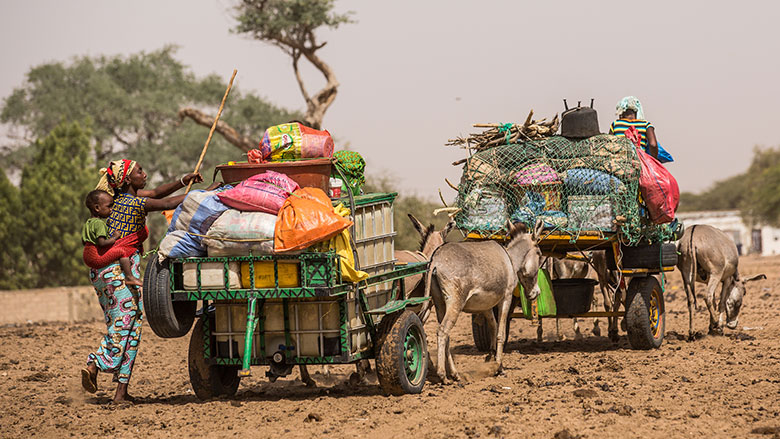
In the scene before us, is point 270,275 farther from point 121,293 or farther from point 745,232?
point 745,232

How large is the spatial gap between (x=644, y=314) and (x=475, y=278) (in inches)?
127

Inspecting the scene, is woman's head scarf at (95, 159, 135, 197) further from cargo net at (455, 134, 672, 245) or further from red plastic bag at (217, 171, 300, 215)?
cargo net at (455, 134, 672, 245)

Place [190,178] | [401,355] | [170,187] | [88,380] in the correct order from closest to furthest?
[401,355] < [88,380] < [190,178] < [170,187]

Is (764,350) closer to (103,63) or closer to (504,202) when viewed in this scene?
(504,202)

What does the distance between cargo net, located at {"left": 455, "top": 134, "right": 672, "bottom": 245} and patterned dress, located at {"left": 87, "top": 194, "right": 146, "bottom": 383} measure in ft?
15.5

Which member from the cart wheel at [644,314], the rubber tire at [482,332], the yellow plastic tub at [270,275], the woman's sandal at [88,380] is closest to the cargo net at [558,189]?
the cart wheel at [644,314]

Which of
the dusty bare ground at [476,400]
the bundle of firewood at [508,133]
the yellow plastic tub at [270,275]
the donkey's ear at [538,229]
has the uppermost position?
the bundle of firewood at [508,133]

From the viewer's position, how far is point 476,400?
29.8ft

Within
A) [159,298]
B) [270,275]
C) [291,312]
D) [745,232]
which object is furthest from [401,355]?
[745,232]

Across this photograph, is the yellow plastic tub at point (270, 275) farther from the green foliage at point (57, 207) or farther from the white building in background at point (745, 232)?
the white building in background at point (745, 232)

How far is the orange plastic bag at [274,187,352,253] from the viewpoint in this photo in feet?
26.8

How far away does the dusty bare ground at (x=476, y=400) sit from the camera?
7824 mm

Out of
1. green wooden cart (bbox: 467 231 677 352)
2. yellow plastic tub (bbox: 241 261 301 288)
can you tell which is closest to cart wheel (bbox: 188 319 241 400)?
yellow plastic tub (bbox: 241 261 301 288)

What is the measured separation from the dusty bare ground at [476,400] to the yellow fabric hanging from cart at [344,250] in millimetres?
1209
